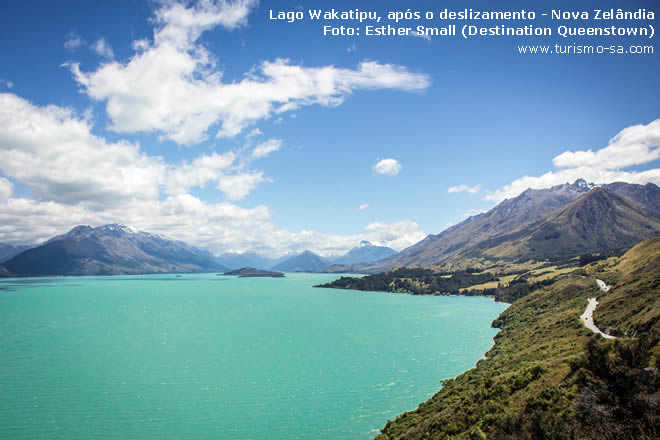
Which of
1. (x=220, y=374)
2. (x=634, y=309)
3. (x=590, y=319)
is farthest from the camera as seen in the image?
(x=220, y=374)

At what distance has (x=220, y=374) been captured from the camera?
234 ft

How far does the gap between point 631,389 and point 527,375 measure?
14485 millimetres

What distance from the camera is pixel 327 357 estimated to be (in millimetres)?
84938

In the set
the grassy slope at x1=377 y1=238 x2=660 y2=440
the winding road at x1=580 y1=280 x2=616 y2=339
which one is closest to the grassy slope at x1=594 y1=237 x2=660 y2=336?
the grassy slope at x1=377 y1=238 x2=660 y2=440

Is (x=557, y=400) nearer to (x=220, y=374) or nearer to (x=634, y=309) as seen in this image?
(x=634, y=309)

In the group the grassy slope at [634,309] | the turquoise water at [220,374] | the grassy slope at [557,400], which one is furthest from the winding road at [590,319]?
the turquoise water at [220,374]

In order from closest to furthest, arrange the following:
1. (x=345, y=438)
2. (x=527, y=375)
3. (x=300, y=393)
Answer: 1. (x=527, y=375)
2. (x=345, y=438)
3. (x=300, y=393)

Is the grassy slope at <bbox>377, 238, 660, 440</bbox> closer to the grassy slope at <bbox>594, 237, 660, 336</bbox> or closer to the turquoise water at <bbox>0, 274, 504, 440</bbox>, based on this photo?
the grassy slope at <bbox>594, 237, 660, 336</bbox>

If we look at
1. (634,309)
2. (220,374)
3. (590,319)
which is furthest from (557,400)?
(220,374)

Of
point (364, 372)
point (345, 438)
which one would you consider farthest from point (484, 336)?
point (345, 438)

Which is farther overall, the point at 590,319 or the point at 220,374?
the point at 220,374

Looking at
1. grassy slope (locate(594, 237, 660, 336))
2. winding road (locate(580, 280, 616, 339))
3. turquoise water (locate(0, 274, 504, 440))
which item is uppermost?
grassy slope (locate(594, 237, 660, 336))

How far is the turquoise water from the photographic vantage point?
49.1 meters

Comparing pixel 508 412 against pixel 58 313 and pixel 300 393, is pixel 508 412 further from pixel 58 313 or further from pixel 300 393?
pixel 58 313
